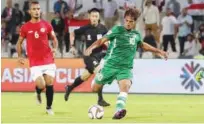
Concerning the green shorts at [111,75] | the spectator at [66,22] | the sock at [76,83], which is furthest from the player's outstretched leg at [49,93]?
the spectator at [66,22]

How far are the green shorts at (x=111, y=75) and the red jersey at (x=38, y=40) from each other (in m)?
1.57

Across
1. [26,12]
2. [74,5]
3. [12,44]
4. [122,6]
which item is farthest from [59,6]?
[122,6]

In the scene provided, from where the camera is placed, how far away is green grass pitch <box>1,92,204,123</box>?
46.7 feet

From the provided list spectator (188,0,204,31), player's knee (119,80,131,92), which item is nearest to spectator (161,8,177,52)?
spectator (188,0,204,31)

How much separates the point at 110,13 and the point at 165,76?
486 centimetres

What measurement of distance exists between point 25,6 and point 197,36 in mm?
5839

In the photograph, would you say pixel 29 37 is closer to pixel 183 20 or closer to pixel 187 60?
pixel 187 60

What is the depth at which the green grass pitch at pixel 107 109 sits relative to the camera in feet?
46.7

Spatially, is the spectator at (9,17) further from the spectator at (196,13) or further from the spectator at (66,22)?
the spectator at (196,13)

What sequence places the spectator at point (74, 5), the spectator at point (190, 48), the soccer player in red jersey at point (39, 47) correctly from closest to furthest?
the soccer player in red jersey at point (39, 47) → the spectator at point (190, 48) → the spectator at point (74, 5)

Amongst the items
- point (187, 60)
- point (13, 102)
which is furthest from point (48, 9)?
point (13, 102)

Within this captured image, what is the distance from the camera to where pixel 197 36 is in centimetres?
2648

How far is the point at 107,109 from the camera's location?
17031 millimetres

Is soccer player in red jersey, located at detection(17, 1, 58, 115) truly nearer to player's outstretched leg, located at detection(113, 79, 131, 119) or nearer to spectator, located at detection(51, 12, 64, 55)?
player's outstretched leg, located at detection(113, 79, 131, 119)
